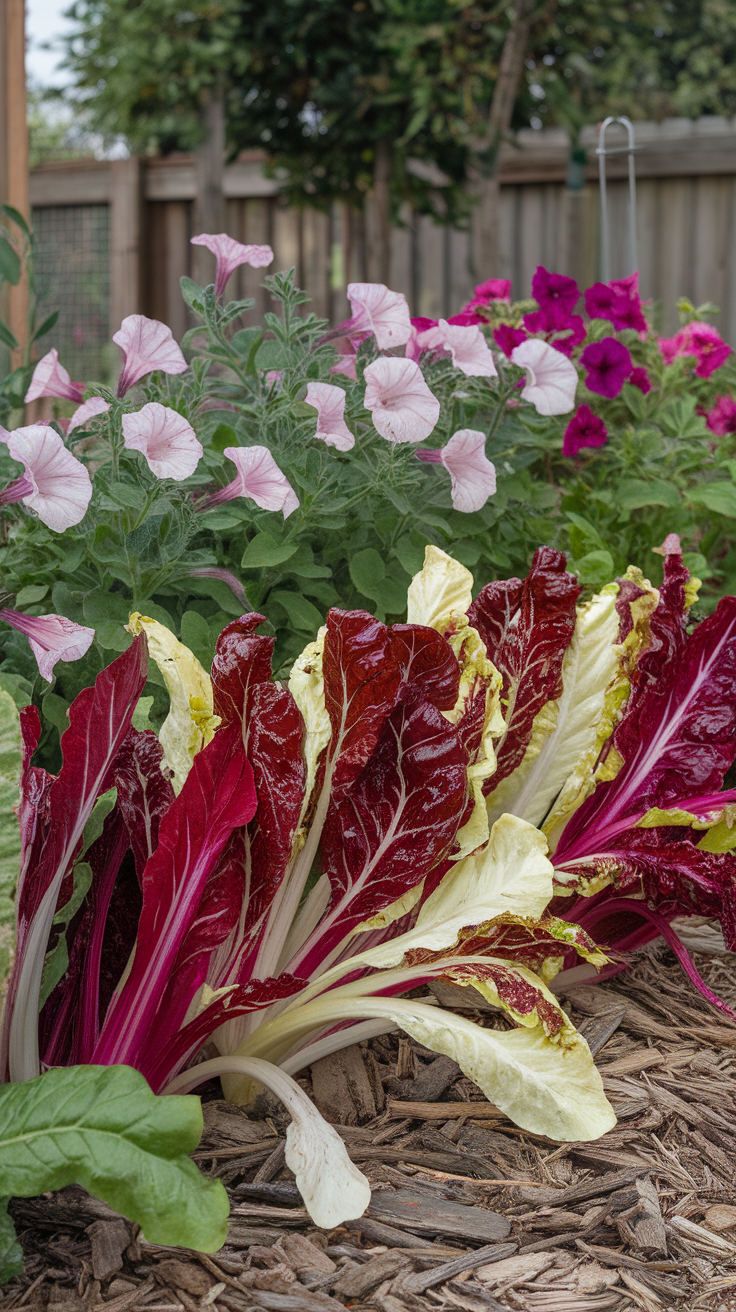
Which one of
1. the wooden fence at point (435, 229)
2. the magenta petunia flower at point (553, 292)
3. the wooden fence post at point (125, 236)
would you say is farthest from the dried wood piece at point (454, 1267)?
the wooden fence post at point (125, 236)

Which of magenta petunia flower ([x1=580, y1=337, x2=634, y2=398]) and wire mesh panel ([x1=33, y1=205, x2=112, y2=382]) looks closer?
magenta petunia flower ([x1=580, y1=337, x2=634, y2=398])

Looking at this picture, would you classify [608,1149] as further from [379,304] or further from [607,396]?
[607,396]

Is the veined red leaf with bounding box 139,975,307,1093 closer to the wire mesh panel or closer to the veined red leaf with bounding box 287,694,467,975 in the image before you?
the veined red leaf with bounding box 287,694,467,975

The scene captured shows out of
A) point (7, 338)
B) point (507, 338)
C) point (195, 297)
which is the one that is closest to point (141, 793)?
point (195, 297)

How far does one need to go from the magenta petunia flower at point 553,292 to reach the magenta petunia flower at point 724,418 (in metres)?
0.49

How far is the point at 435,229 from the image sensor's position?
5.64m

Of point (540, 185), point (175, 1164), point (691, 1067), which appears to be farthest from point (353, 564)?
point (540, 185)

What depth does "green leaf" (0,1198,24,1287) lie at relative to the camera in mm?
754

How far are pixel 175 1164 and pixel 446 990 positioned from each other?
51cm

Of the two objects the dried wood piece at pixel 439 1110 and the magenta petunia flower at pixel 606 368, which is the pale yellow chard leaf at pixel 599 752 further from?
the magenta petunia flower at pixel 606 368

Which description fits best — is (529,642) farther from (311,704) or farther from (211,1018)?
(211,1018)

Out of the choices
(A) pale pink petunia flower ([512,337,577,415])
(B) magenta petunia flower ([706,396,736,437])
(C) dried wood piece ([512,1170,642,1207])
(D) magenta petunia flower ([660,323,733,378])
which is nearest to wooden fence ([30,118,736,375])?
(D) magenta petunia flower ([660,323,733,378])

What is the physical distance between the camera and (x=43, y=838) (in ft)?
3.06

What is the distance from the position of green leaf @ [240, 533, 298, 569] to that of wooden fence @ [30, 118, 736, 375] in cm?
411
